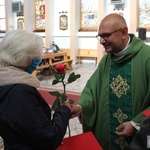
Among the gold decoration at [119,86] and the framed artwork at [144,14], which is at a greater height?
the framed artwork at [144,14]

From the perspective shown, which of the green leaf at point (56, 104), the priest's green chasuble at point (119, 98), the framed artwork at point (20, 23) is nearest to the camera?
the green leaf at point (56, 104)

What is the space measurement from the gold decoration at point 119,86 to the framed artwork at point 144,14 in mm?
8645

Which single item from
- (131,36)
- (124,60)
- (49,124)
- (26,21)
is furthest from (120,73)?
(26,21)

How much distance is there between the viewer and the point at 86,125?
1982 millimetres

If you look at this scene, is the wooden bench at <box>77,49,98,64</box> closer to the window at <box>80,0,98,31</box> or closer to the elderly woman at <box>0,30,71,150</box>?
the window at <box>80,0,98,31</box>

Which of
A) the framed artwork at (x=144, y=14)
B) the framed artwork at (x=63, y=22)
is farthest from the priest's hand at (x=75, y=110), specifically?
the framed artwork at (x=63, y=22)

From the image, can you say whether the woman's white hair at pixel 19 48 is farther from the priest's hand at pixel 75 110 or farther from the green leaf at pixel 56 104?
the priest's hand at pixel 75 110

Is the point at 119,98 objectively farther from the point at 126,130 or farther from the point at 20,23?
the point at 20,23

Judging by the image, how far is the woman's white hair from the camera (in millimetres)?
1286

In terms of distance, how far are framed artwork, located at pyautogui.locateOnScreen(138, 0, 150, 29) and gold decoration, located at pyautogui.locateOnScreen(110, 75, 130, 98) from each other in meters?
8.65

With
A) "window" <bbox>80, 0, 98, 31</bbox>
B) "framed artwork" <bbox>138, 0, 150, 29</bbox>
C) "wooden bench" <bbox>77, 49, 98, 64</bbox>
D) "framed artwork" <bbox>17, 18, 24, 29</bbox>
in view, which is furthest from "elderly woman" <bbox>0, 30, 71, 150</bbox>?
"framed artwork" <bbox>17, 18, 24, 29</bbox>

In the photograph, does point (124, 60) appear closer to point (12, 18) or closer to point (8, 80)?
point (8, 80)

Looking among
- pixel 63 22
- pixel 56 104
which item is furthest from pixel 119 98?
pixel 63 22

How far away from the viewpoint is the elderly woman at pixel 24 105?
3.90ft
